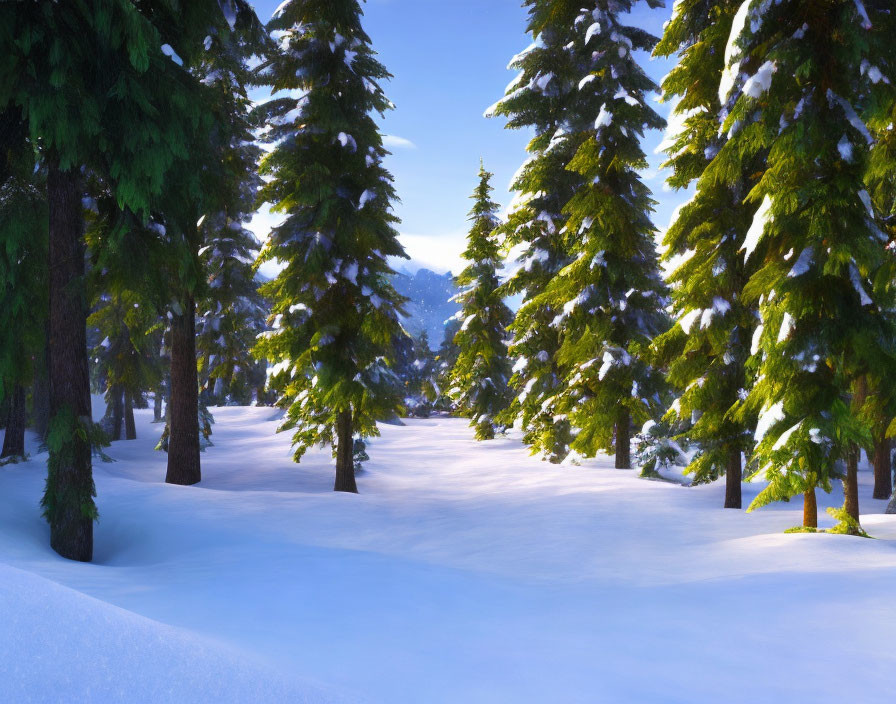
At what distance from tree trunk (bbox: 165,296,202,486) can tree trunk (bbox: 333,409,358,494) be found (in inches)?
139

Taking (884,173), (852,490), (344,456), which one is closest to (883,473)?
(852,490)

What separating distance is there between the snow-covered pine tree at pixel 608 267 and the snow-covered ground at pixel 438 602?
365 centimetres

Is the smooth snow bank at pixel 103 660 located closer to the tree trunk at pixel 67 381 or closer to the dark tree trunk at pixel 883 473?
the tree trunk at pixel 67 381

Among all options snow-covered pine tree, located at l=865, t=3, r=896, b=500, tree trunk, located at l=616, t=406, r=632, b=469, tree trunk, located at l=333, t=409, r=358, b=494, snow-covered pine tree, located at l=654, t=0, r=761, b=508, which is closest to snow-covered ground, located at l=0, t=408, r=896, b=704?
snow-covered pine tree, located at l=654, t=0, r=761, b=508

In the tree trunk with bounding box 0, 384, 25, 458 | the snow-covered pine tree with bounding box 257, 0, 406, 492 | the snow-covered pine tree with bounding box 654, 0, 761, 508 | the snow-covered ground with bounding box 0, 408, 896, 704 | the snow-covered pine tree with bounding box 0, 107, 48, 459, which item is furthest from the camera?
the tree trunk with bounding box 0, 384, 25, 458

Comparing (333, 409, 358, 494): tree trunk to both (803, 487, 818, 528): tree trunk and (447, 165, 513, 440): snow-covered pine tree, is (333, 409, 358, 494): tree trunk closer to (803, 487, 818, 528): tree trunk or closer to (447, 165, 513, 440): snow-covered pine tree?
(803, 487, 818, 528): tree trunk

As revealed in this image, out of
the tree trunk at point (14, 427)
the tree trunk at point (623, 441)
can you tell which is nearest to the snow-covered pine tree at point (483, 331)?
the tree trunk at point (623, 441)

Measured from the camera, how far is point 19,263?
39.0 feet

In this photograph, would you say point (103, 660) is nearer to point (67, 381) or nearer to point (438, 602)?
point (438, 602)

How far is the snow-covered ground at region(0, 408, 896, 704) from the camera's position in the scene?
3.14m

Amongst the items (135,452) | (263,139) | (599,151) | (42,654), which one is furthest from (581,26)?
(135,452)

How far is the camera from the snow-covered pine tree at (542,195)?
17.1 meters

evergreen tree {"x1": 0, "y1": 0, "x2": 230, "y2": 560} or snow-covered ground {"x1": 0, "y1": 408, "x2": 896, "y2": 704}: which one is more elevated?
evergreen tree {"x1": 0, "y1": 0, "x2": 230, "y2": 560}

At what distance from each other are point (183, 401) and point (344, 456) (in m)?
4.17
